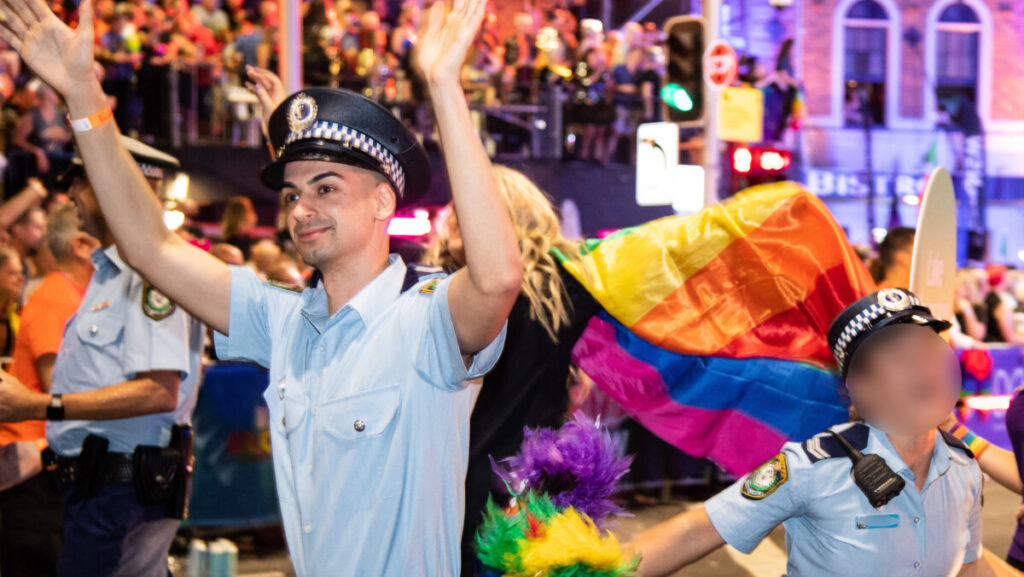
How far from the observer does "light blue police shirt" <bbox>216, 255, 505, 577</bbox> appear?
2.20 metres

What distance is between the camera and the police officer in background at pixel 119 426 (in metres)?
3.66

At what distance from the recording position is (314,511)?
224 cm

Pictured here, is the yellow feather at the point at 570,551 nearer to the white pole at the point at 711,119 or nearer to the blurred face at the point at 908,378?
the blurred face at the point at 908,378

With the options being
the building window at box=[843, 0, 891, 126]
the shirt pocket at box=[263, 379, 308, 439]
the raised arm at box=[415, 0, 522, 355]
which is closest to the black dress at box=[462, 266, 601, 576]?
the shirt pocket at box=[263, 379, 308, 439]

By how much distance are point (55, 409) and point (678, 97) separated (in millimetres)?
8807

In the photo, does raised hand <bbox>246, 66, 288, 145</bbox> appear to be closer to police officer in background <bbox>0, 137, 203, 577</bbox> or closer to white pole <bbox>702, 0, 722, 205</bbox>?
police officer in background <bbox>0, 137, 203, 577</bbox>

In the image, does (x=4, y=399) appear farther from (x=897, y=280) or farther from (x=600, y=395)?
(x=600, y=395)

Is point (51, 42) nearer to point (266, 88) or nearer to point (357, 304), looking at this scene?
→ point (357, 304)

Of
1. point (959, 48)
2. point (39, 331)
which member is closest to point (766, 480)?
point (39, 331)

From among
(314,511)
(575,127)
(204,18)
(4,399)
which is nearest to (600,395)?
(4,399)

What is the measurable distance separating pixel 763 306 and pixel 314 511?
1.91 meters

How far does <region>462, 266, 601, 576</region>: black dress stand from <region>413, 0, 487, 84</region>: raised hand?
4.71ft

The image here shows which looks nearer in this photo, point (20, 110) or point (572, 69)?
point (20, 110)

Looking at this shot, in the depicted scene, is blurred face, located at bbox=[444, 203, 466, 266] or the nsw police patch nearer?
the nsw police patch
